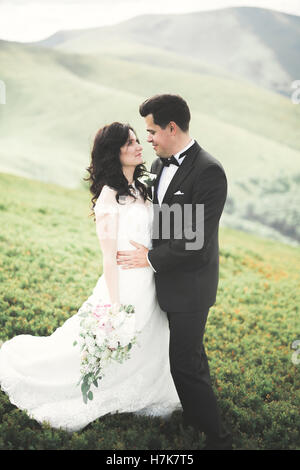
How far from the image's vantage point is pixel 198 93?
30.0 meters

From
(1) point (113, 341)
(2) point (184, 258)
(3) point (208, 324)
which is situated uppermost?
(2) point (184, 258)

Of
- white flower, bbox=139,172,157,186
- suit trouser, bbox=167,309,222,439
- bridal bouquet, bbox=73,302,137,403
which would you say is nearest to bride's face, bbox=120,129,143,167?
white flower, bbox=139,172,157,186

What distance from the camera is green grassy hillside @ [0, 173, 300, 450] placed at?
3246mm

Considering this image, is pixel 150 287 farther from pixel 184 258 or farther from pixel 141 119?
pixel 141 119

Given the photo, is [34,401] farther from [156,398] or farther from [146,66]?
[146,66]

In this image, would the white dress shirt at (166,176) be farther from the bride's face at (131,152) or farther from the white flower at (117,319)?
the white flower at (117,319)

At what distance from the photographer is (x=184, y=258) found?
287 centimetres

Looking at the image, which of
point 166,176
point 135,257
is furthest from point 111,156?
point 135,257

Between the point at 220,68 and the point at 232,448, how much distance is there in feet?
117

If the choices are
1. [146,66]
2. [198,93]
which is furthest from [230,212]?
[146,66]

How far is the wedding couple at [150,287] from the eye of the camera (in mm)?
2939

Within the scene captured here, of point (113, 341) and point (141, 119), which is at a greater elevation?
point (113, 341)

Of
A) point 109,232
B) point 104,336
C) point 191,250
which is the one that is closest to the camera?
point 191,250

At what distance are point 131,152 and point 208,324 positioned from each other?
337 cm
